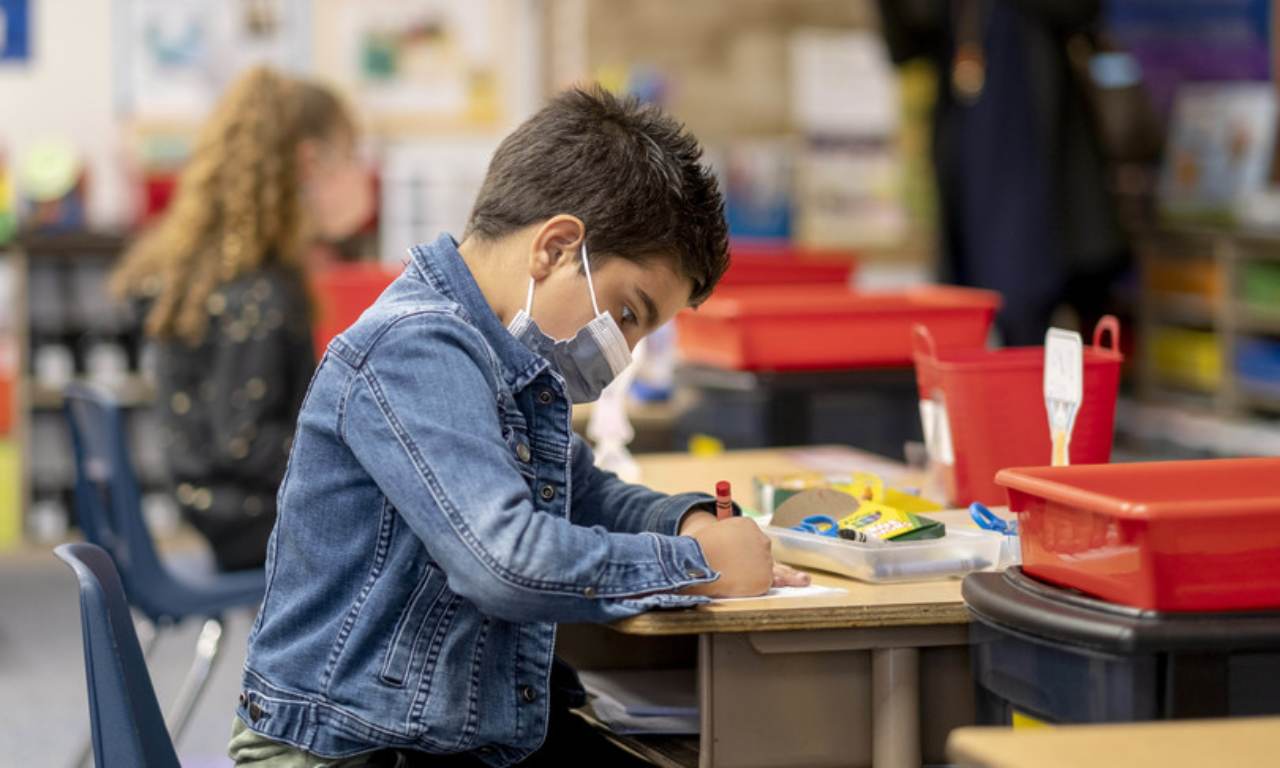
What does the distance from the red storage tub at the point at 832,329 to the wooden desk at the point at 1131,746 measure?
1.99 metres

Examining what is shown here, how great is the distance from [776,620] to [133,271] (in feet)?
7.95

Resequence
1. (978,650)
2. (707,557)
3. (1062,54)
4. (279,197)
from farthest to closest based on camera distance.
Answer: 1. (1062,54)
2. (279,197)
3. (707,557)
4. (978,650)

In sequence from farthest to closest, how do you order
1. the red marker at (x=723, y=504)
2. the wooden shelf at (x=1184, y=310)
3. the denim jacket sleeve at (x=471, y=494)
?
the wooden shelf at (x=1184, y=310) → the red marker at (x=723, y=504) → the denim jacket sleeve at (x=471, y=494)

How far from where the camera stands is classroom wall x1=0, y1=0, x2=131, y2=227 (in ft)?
21.2

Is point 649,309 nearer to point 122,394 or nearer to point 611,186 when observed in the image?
point 611,186

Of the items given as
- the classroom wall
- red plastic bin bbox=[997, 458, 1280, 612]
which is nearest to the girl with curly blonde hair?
red plastic bin bbox=[997, 458, 1280, 612]

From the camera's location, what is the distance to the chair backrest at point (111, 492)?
3316 mm

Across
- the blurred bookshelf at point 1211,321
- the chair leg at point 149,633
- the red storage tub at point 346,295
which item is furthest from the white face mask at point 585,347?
the blurred bookshelf at point 1211,321

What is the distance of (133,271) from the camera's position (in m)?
3.75

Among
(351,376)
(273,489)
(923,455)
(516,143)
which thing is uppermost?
(516,143)

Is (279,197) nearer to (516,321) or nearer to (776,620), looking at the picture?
(516,321)

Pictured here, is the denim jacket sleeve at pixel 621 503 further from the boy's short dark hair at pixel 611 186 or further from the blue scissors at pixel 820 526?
the boy's short dark hair at pixel 611 186

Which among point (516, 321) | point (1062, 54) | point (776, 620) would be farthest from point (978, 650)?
point (1062, 54)

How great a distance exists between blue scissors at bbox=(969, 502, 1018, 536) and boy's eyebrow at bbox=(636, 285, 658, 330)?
42 cm
